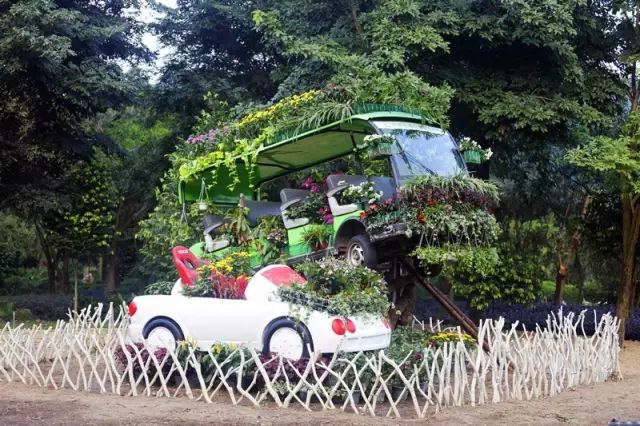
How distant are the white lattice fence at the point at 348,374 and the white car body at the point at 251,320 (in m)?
0.20

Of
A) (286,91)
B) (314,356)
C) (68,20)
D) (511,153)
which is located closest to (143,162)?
(68,20)

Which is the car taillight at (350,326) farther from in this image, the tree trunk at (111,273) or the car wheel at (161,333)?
the tree trunk at (111,273)

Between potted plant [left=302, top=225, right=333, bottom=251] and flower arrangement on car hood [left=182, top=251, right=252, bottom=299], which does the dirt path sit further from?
potted plant [left=302, top=225, right=333, bottom=251]

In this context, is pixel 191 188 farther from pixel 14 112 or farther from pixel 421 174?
pixel 14 112

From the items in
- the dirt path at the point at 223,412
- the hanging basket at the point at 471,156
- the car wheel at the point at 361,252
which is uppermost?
the hanging basket at the point at 471,156

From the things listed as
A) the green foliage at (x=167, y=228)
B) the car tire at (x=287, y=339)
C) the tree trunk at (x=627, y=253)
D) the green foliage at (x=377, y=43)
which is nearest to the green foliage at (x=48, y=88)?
the green foliage at (x=167, y=228)

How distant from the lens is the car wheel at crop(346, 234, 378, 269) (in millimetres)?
8703

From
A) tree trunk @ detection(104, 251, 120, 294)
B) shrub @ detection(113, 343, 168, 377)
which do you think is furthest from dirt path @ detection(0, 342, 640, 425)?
tree trunk @ detection(104, 251, 120, 294)

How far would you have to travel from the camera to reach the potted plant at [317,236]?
9344 millimetres

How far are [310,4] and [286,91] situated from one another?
6.74ft

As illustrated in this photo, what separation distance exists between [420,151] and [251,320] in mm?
2758

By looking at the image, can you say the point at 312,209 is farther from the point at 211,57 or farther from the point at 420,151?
the point at 211,57

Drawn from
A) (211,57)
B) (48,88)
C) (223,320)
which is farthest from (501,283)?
(48,88)

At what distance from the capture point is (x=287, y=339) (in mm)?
8016
